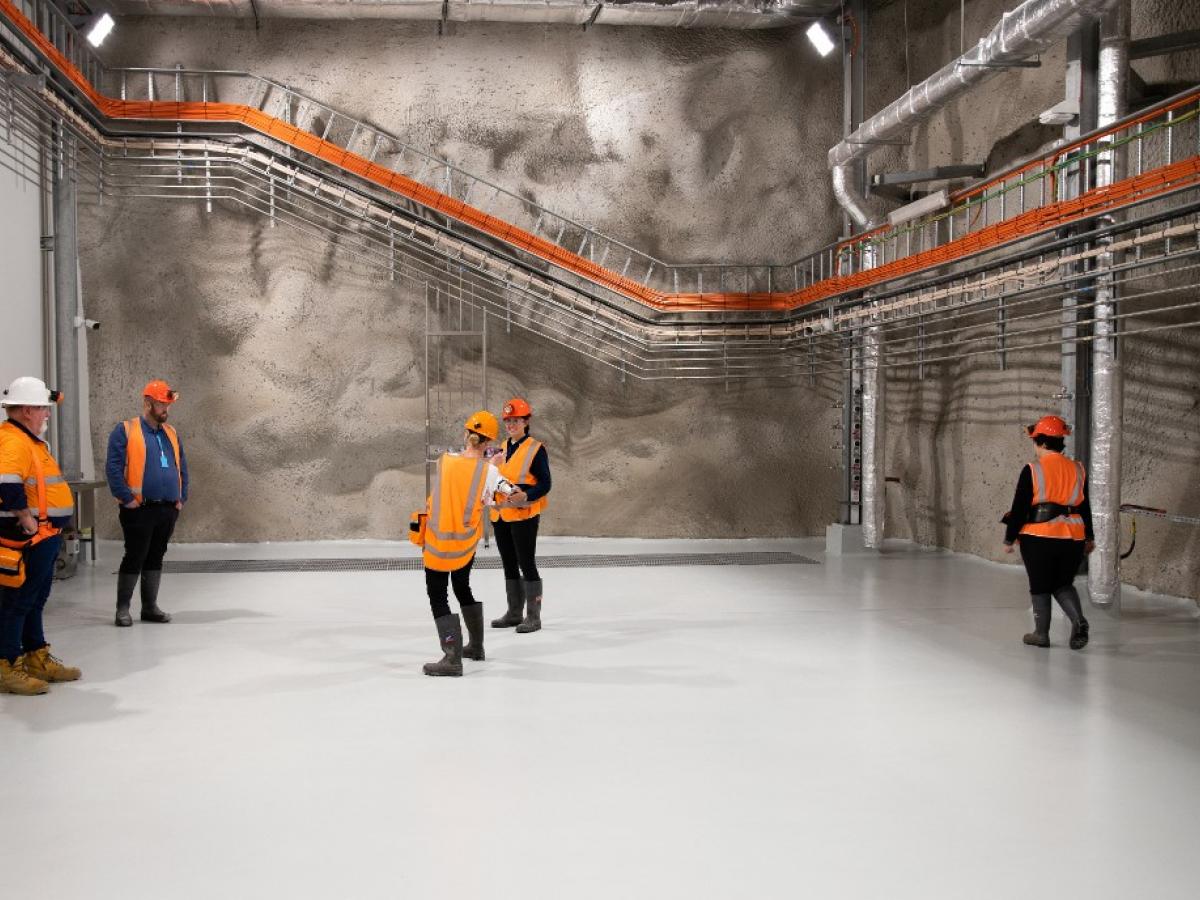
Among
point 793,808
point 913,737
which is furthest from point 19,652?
point 913,737

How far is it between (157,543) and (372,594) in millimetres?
2028

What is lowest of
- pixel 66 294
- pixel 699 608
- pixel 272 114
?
pixel 699 608

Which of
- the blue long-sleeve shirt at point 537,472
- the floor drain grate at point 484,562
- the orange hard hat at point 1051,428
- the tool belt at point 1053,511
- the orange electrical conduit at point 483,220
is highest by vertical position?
the orange electrical conduit at point 483,220

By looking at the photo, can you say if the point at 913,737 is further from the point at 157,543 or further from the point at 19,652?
the point at 157,543

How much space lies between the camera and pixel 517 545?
25.8ft

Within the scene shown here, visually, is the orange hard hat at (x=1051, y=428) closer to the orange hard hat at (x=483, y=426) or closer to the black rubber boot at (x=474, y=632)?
the orange hard hat at (x=483, y=426)

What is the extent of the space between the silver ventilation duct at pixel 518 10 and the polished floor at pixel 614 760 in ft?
26.4

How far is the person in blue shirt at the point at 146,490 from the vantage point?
8070mm

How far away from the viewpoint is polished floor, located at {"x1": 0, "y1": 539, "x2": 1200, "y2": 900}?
12.2 feet

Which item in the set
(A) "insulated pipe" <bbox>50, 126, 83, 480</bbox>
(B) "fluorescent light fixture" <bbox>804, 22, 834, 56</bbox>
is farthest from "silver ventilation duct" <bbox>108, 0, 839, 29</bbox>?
(A) "insulated pipe" <bbox>50, 126, 83, 480</bbox>

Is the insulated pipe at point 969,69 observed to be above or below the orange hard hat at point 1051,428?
above

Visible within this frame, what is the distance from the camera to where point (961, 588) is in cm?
1006

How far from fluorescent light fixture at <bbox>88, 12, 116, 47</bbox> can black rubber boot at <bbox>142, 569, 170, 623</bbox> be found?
684 cm

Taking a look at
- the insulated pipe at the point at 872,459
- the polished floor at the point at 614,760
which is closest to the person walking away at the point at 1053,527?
the polished floor at the point at 614,760
